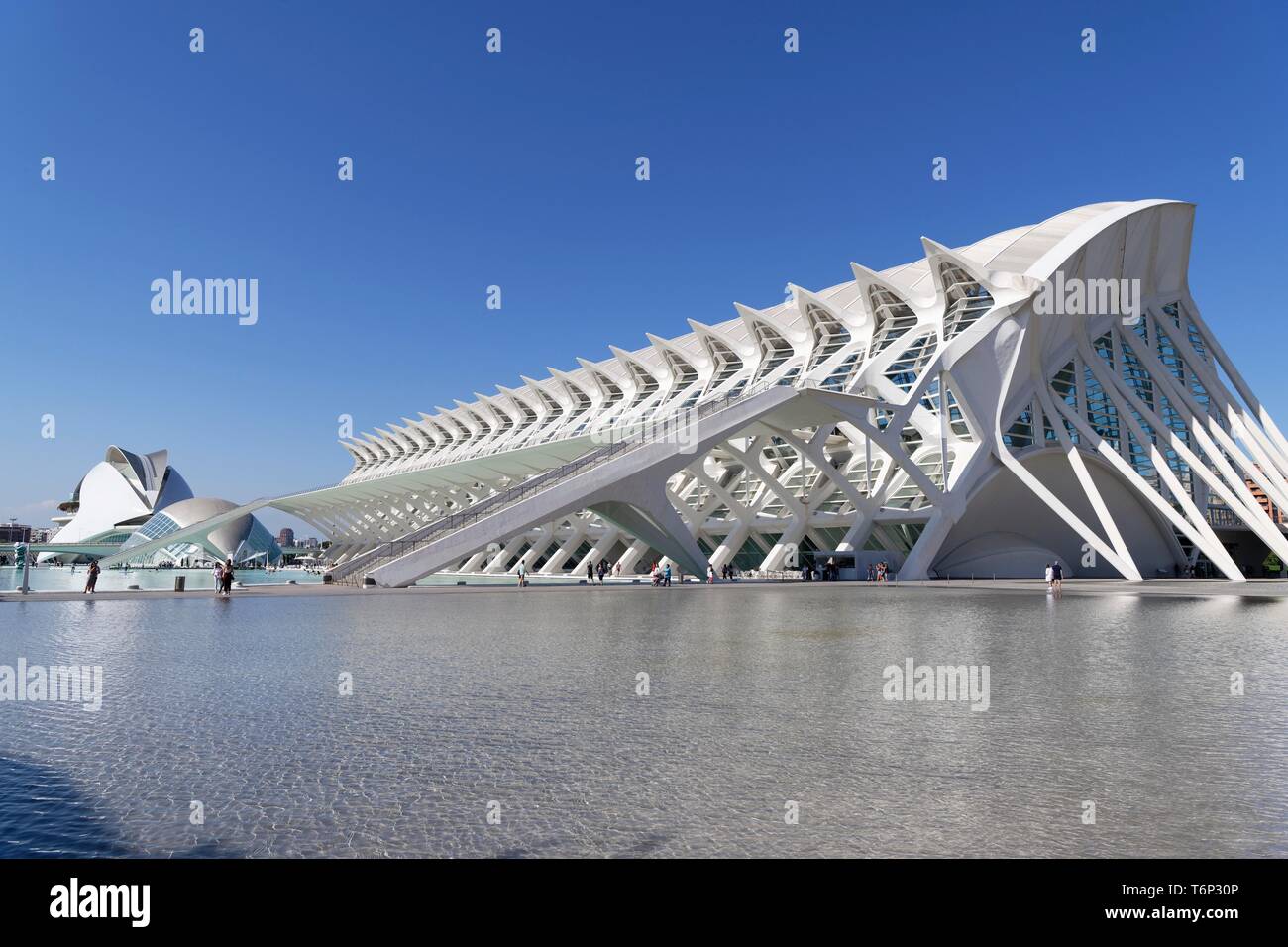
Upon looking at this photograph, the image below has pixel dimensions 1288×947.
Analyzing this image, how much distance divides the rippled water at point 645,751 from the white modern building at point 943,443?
1406 cm

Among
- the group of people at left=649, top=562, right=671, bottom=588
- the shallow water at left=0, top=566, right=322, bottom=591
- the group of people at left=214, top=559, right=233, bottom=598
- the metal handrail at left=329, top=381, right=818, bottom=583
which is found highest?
the metal handrail at left=329, top=381, right=818, bottom=583

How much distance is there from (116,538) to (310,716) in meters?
87.7

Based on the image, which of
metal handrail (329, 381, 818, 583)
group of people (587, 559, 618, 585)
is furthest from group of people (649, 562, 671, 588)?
group of people (587, 559, 618, 585)

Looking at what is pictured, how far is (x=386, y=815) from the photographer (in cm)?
395

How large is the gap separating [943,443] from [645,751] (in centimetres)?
2885

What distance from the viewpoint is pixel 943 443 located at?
31.7 metres

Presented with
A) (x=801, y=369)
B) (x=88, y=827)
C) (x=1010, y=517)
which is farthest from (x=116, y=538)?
(x=88, y=827)

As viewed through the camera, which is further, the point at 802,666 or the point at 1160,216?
the point at 1160,216

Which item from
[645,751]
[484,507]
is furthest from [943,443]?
[645,751]

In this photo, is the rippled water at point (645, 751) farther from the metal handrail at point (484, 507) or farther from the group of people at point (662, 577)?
the group of people at point (662, 577)

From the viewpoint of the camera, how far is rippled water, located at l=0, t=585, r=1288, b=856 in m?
3.67

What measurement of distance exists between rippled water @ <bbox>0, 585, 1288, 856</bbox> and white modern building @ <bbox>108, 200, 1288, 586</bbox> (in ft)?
46.1

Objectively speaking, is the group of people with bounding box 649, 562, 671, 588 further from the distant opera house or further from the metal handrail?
the distant opera house
